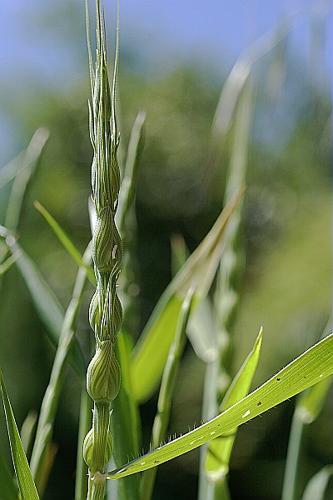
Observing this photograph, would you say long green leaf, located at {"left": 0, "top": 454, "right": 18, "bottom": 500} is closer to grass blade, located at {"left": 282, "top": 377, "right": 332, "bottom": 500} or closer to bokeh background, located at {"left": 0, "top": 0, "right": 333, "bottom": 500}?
grass blade, located at {"left": 282, "top": 377, "right": 332, "bottom": 500}

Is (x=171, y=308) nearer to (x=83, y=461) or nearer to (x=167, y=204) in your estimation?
→ (x=83, y=461)

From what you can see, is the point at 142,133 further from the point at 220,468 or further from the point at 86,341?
the point at 86,341

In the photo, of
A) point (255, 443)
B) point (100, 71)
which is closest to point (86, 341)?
point (255, 443)

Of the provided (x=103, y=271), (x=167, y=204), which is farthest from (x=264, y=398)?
(x=167, y=204)

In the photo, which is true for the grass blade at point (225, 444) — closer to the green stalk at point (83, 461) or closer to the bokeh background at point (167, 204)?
the green stalk at point (83, 461)

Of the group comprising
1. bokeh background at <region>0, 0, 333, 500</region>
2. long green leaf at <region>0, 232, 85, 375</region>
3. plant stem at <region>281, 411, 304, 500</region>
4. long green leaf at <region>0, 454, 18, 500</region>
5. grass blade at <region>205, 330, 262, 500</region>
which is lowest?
bokeh background at <region>0, 0, 333, 500</region>

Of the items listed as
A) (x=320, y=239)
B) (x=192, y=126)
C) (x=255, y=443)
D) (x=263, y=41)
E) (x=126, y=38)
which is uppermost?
(x=263, y=41)

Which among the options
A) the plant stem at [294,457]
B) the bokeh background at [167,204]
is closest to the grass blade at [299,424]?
the plant stem at [294,457]

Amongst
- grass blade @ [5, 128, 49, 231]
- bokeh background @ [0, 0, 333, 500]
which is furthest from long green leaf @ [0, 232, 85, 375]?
bokeh background @ [0, 0, 333, 500]
